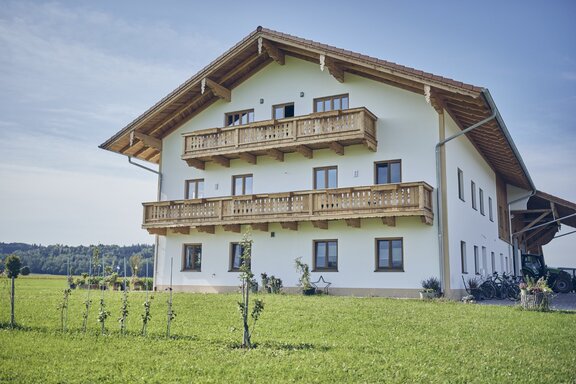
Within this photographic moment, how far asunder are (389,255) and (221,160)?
878 cm

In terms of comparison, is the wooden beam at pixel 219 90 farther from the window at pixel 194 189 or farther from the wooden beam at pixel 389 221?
the wooden beam at pixel 389 221

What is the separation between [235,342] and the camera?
36.2ft

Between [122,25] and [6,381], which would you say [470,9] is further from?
[6,381]

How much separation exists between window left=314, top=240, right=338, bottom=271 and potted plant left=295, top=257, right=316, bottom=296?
0.53 meters

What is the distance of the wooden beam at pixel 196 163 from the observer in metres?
26.4

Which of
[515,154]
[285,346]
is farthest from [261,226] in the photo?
[285,346]

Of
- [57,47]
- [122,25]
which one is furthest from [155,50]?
[57,47]

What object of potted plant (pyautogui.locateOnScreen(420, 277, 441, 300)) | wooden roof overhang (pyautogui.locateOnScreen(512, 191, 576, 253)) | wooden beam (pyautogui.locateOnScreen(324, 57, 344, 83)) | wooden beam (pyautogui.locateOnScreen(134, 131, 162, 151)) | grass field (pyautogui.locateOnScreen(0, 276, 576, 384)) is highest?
wooden beam (pyautogui.locateOnScreen(324, 57, 344, 83))

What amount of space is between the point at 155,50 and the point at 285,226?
11.6 metres

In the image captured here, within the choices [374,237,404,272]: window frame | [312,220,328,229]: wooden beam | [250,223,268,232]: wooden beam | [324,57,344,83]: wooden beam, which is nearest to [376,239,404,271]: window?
[374,237,404,272]: window frame

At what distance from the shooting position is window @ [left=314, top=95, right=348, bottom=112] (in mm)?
23953

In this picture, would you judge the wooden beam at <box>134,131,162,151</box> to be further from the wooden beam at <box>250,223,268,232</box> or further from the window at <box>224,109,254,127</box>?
the wooden beam at <box>250,223,268,232</box>

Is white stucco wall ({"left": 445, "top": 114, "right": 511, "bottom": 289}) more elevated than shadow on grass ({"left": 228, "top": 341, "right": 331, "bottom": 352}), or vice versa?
white stucco wall ({"left": 445, "top": 114, "right": 511, "bottom": 289})

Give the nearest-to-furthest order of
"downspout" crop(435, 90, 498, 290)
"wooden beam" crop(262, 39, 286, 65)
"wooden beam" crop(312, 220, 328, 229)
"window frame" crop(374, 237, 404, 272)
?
"downspout" crop(435, 90, 498, 290), "window frame" crop(374, 237, 404, 272), "wooden beam" crop(312, 220, 328, 229), "wooden beam" crop(262, 39, 286, 65)
